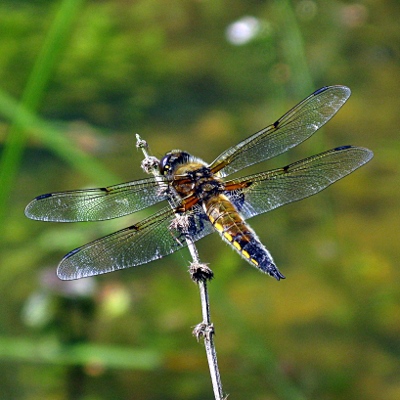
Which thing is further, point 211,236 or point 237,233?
point 211,236

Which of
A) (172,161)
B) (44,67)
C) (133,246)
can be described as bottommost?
(133,246)

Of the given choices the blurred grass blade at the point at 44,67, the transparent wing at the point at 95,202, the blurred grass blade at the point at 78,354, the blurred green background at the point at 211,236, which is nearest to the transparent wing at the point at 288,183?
the transparent wing at the point at 95,202

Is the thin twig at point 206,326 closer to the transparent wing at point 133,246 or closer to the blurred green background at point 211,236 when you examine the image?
the transparent wing at point 133,246

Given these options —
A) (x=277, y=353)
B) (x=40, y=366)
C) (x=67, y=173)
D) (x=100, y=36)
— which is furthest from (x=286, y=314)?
(x=100, y=36)

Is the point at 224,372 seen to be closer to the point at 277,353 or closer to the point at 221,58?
the point at 277,353

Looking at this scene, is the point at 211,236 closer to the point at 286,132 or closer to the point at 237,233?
the point at 286,132

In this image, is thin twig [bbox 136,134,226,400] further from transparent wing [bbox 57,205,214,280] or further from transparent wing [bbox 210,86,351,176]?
transparent wing [bbox 210,86,351,176]

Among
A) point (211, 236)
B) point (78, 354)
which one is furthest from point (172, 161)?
point (211, 236)
